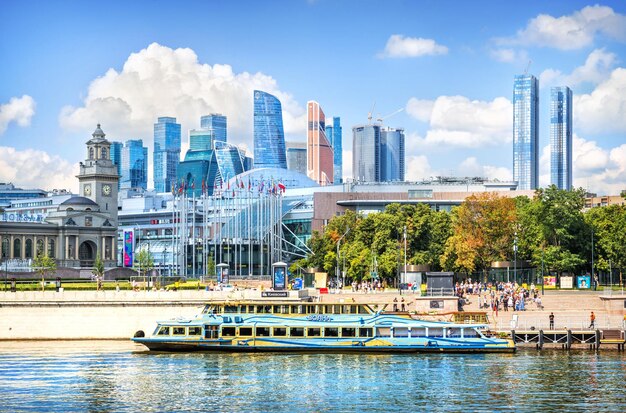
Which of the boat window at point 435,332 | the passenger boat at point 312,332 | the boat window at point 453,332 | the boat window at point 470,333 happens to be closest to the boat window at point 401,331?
the passenger boat at point 312,332

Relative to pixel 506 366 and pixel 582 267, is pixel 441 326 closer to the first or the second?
pixel 506 366

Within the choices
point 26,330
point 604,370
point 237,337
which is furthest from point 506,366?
point 26,330

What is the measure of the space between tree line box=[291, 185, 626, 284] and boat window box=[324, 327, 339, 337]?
121 feet

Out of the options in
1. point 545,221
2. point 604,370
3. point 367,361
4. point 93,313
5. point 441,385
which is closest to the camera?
point 441,385

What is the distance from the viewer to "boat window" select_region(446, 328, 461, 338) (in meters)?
88.3

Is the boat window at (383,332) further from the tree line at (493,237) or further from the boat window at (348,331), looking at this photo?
the tree line at (493,237)

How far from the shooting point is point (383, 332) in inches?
3529

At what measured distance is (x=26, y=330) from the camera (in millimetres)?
106438

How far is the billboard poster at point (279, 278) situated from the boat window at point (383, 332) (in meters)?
23.0

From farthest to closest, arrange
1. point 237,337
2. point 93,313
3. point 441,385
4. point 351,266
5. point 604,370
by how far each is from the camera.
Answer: point 351,266 → point 93,313 → point 237,337 → point 604,370 → point 441,385

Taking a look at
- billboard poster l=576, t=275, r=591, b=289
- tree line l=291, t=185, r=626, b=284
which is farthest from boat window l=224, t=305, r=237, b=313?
billboard poster l=576, t=275, r=591, b=289

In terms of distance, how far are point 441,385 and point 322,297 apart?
43025 millimetres

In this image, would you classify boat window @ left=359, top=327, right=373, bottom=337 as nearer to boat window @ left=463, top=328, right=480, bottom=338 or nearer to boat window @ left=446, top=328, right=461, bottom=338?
boat window @ left=446, top=328, right=461, bottom=338

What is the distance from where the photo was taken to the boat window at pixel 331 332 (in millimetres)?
90500
